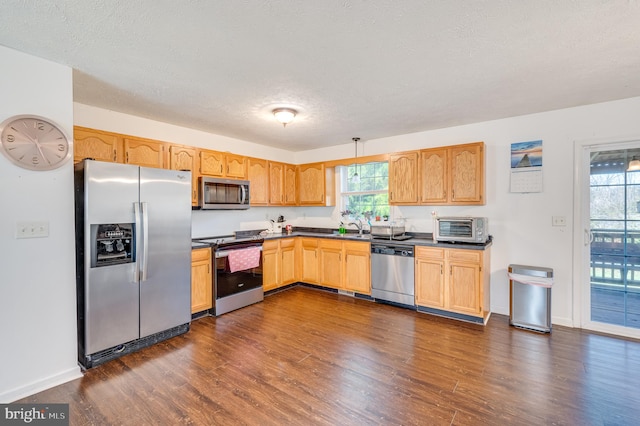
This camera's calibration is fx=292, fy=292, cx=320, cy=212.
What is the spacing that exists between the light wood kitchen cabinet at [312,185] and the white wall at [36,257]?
3.36 m

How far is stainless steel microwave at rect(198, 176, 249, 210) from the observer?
380 centimetres

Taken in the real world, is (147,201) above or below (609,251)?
above

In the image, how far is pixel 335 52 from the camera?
208cm

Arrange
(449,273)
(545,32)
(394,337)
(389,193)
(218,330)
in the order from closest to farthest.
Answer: (545,32), (394,337), (218,330), (449,273), (389,193)

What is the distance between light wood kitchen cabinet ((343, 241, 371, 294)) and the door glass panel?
2.51m

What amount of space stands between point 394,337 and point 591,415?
1.51 meters

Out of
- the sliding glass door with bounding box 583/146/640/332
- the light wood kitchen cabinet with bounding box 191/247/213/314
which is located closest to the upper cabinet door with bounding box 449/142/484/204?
the sliding glass door with bounding box 583/146/640/332

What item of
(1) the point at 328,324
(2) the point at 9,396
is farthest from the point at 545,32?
(2) the point at 9,396

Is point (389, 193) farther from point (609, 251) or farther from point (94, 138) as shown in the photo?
point (94, 138)

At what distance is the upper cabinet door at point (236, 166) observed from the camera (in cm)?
417

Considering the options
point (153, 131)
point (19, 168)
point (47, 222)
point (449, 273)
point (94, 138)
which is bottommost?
point (449, 273)

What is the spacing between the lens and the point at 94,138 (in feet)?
9.72

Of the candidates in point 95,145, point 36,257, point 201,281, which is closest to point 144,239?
point 36,257

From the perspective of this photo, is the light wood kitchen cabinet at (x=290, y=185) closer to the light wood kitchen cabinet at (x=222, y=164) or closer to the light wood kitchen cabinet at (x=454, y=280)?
the light wood kitchen cabinet at (x=222, y=164)
